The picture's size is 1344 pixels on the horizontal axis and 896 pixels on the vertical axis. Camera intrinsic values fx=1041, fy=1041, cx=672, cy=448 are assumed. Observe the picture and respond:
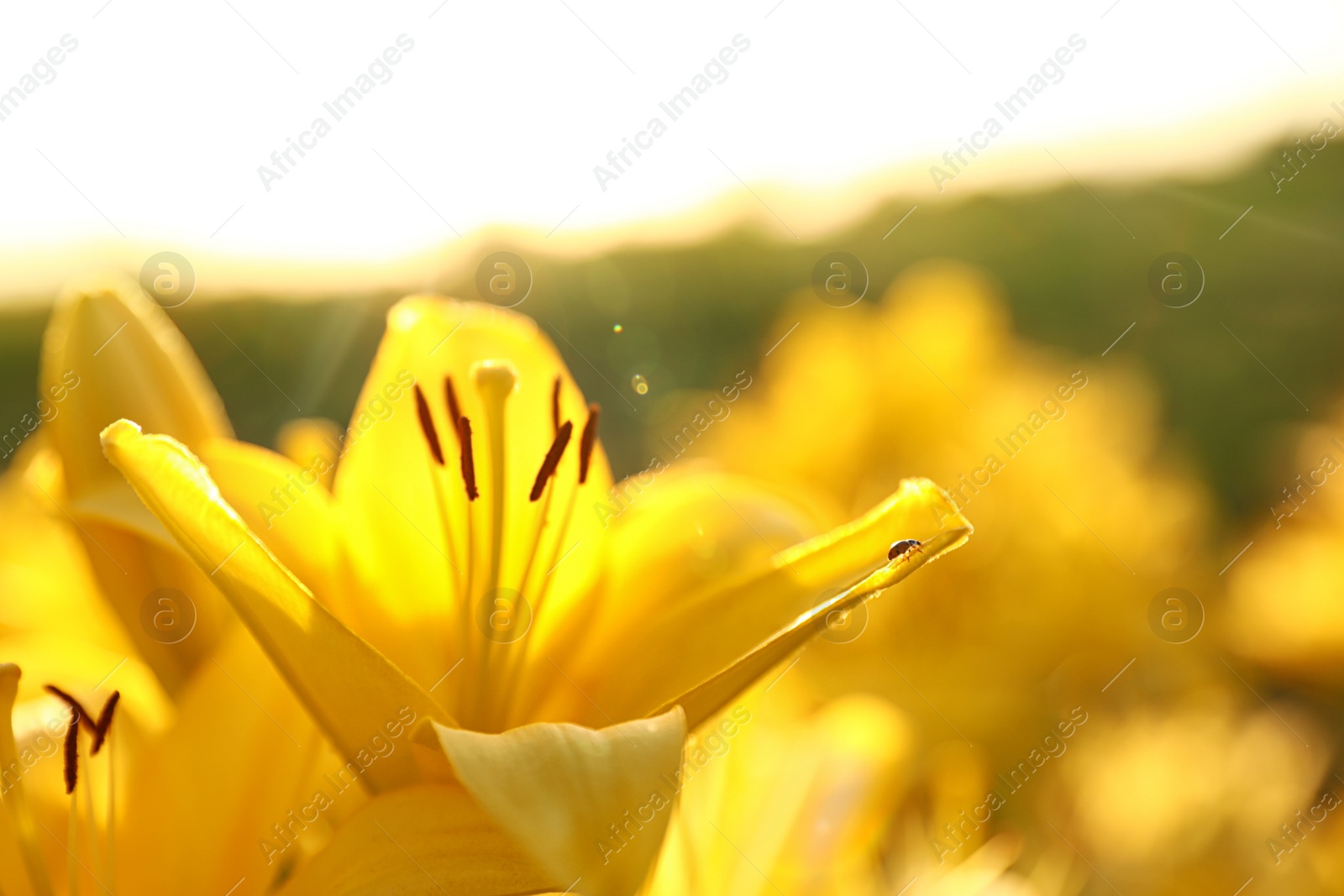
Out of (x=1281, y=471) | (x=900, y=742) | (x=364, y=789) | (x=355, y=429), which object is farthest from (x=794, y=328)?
(x=1281, y=471)

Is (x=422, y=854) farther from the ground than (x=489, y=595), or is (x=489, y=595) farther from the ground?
(x=489, y=595)

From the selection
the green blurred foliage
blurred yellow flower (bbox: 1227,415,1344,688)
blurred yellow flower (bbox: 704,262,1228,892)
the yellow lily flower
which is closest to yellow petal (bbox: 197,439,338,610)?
the yellow lily flower

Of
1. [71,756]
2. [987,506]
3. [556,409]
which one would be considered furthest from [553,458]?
[987,506]

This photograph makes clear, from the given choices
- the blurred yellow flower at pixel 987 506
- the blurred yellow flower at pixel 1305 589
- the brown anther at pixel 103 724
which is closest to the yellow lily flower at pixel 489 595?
the brown anther at pixel 103 724

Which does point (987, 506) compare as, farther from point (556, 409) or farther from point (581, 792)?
point (581, 792)

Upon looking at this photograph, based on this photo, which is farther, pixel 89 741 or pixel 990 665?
pixel 990 665

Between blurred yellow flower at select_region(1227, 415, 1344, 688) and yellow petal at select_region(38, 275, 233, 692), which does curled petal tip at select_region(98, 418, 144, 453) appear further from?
blurred yellow flower at select_region(1227, 415, 1344, 688)

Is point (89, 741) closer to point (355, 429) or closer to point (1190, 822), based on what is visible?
point (355, 429)
